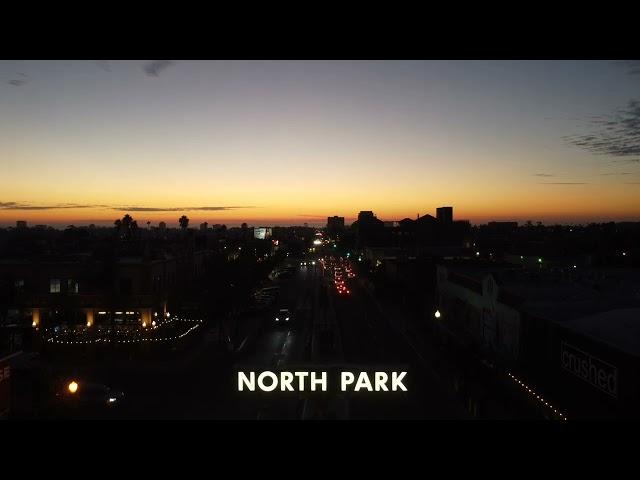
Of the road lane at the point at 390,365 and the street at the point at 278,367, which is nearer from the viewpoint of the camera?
the street at the point at 278,367

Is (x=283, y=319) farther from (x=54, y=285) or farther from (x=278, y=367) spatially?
(x=278, y=367)

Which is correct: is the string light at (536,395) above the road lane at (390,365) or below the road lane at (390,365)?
above

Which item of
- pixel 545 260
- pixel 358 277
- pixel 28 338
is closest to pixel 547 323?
pixel 28 338

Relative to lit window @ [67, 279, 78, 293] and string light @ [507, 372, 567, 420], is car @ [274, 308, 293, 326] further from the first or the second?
string light @ [507, 372, 567, 420]

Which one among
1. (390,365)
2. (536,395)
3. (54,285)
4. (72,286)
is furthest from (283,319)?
(536,395)

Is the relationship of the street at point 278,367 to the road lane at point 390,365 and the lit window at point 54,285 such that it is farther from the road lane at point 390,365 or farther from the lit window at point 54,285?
the lit window at point 54,285

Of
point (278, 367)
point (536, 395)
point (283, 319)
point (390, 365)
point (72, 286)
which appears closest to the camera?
point (278, 367)

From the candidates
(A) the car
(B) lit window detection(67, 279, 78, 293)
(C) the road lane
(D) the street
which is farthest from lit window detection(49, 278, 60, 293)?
(C) the road lane

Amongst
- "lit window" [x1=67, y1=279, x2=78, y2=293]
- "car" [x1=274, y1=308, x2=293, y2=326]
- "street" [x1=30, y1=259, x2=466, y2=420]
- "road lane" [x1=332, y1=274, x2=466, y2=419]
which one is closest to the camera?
"street" [x1=30, y1=259, x2=466, y2=420]

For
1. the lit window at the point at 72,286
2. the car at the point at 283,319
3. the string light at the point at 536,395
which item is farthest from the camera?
the car at the point at 283,319

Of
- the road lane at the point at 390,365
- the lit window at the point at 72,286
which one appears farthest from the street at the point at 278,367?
the lit window at the point at 72,286
